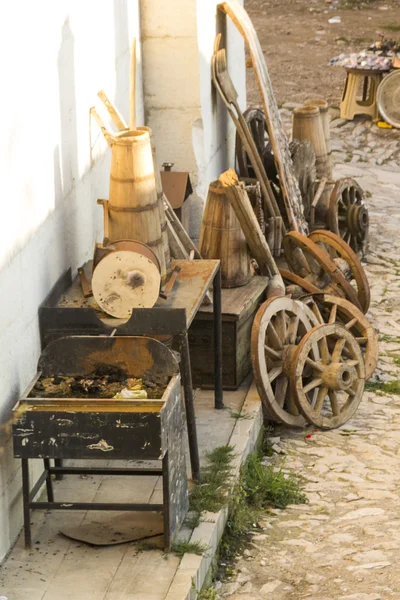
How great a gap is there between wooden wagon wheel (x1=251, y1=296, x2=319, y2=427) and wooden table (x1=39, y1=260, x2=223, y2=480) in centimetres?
72

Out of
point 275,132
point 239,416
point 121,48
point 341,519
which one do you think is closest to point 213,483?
point 341,519

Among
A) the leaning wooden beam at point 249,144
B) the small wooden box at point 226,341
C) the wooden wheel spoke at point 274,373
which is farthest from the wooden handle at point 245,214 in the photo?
the leaning wooden beam at point 249,144

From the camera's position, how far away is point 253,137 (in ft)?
34.2

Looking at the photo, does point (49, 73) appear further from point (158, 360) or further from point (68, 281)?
point (158, 360)

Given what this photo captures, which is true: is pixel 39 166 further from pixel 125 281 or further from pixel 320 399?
pixel 320 399

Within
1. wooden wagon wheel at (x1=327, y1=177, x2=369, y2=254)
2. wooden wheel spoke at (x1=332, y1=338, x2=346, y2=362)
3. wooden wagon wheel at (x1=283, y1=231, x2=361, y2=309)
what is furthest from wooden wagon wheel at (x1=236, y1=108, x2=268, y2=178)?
wooden wheel spoke at (x1=332, y1=338, x2=346, y2=362)

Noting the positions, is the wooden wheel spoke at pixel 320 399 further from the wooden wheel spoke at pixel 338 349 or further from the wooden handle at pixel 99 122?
the wooden handle at pixel 99 122

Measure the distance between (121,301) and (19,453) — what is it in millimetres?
1110

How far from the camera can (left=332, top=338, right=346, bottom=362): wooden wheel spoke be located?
24.3ft

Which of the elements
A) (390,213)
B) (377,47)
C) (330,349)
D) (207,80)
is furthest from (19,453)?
(377,47)

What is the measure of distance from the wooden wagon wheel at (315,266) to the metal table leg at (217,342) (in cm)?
172

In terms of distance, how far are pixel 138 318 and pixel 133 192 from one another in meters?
0.75

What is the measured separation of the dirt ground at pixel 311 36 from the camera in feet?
54.9

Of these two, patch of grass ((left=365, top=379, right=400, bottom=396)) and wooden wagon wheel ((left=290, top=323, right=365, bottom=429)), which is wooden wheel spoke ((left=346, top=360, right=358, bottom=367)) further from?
patch of grass ((left=365, top=379, right=400, bottom=396))
